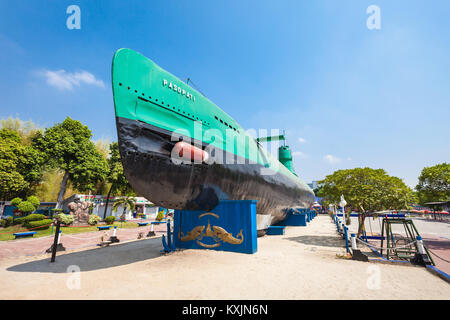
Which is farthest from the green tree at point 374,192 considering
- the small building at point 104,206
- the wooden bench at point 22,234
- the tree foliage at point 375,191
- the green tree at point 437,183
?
the small building at point 104,206

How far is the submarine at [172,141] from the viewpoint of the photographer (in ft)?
20.2

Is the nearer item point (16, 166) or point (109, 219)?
point (109, 219)

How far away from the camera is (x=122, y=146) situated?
604cm

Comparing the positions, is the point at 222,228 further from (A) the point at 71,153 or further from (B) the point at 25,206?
(A) the point at 71,153

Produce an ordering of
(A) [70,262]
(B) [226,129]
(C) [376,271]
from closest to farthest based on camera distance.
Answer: (C) [376,271]
(A) [70,262]
(B) [226,129]

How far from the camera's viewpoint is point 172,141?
700 cm

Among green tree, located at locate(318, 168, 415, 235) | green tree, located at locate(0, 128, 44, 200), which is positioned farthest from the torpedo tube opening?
green tree, located at locate(0, 128, 44, 200)

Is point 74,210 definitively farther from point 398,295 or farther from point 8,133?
point 398,295

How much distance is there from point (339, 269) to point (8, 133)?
139 feet

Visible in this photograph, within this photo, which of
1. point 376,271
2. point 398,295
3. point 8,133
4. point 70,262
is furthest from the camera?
point 8,133

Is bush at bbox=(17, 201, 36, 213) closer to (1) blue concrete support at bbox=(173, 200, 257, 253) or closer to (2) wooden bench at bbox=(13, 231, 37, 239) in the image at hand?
(2) wooden bench at bbox=(13, 231, 37, 239)

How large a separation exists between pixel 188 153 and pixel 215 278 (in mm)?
3952

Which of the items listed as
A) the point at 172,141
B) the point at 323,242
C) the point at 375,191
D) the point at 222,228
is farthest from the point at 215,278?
the point at 375,191

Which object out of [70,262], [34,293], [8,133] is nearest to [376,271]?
[34,293]
